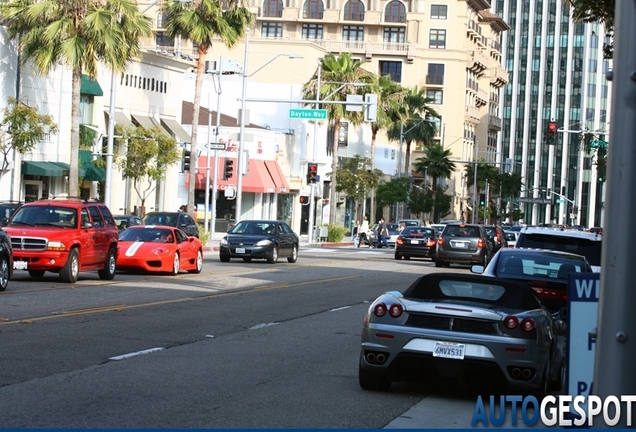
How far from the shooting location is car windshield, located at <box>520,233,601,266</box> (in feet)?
75.0

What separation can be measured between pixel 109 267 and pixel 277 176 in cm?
4816

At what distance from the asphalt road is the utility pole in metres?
4.28

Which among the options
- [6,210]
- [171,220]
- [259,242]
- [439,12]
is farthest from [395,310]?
[439,12]

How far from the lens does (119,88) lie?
2362 inches

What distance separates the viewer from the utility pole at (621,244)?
562 centimetres

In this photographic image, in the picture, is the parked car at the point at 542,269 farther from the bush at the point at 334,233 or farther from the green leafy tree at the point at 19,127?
the bush at the point at 334,233

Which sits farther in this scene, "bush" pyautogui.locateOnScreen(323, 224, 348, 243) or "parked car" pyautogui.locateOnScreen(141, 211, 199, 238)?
"bush" pyautogui.locateOnScreen(323, 224, 348, 243)

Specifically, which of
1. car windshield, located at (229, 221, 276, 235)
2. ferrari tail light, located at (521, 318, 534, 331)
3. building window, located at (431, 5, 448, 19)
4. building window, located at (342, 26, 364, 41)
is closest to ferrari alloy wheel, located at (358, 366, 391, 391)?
ferrari tail light, located at (521, 318, 534, 331)

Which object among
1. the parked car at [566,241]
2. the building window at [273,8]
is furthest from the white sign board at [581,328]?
the building window at [273,8]

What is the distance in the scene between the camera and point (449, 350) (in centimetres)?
1130

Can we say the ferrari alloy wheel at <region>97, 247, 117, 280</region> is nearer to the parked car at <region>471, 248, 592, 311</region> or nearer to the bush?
the parked car at <region>471, 248, 592, 311</region>

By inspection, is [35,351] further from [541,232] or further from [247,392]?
[541,232]

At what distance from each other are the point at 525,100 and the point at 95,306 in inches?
6856

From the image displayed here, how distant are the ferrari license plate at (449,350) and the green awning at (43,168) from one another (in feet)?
133
